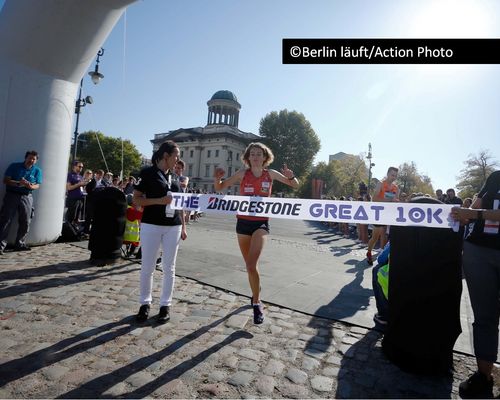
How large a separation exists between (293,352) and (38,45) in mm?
7570

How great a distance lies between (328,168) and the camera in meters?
67.1

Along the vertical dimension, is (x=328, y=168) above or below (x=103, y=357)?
above

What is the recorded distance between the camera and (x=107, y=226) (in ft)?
20.2

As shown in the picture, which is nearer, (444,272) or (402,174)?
(444,272)

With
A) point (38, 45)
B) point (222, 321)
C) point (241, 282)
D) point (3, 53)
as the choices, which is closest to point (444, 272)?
point (222, 321)

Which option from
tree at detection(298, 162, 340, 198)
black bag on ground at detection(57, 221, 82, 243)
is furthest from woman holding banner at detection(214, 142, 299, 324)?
tree at detection(298, 162, 340, 198)

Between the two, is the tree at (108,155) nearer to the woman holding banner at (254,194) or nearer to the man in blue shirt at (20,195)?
the man in blue shirt at (20,195)

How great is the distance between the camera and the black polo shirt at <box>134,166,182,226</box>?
3652mm

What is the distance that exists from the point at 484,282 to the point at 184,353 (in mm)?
2643

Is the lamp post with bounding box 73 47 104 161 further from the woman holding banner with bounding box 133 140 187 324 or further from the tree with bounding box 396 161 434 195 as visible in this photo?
the tree with bounding box 396 161 434 195

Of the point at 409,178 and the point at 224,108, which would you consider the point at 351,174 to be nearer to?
the point at 409,178

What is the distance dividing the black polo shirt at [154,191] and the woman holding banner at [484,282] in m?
2.85

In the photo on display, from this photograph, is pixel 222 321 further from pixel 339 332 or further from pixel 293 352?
pixel 339 332

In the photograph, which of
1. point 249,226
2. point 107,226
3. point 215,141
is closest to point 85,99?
point 107,226
